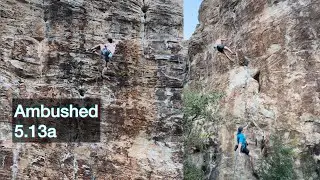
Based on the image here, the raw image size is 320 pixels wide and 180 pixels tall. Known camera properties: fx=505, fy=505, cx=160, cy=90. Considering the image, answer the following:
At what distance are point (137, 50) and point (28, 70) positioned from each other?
1960mm

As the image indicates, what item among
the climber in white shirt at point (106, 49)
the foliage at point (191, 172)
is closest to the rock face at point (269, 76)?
the foliage at point (191, 172)

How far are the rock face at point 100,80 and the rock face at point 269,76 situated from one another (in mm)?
6841

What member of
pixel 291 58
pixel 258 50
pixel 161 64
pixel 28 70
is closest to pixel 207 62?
pixel 258 50

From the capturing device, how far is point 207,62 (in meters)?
19.3

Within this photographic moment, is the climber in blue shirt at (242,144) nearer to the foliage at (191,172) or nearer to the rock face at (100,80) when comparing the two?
the foliage at (191,172)

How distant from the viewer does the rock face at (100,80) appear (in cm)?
825

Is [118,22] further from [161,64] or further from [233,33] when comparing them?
[233,33]

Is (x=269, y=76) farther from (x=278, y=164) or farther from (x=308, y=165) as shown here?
(x=308, y=165)

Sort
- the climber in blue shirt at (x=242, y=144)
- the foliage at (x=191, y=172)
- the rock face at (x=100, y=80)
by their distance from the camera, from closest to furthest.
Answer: the rock face at (x=100, y=80), the climber in blue shirt at (x=242, y=144), the foliage at (x=191, y=172)

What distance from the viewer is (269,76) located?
16141 mm

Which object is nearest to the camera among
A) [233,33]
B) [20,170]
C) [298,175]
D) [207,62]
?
[20,170]

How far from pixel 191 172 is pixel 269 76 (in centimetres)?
399

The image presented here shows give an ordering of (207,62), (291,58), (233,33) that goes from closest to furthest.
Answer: (291,58), (233,33), (207,62)

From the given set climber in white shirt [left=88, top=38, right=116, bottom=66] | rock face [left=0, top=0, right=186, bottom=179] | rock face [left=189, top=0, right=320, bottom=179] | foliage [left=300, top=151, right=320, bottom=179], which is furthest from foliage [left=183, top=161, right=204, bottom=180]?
climber in white shirt [left=88, top=38, right=116, bottom=66]
